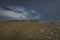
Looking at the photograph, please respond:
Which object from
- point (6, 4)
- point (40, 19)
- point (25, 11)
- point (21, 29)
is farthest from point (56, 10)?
point (6, 4)

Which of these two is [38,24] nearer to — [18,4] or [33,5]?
[33,5]

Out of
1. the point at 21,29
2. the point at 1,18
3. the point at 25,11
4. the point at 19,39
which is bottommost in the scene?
the point at 19,39

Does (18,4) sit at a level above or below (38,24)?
above

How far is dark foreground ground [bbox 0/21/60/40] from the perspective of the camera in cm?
145

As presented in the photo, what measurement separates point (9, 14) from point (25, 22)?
22cm

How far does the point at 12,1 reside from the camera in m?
1.50

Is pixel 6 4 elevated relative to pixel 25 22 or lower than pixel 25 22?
elevated

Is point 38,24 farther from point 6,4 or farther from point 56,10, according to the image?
point 6,4

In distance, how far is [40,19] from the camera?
1505 mm

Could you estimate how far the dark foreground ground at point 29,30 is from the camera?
4.75 ft

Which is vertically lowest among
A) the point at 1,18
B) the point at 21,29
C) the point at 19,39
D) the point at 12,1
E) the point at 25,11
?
the point at 19,39

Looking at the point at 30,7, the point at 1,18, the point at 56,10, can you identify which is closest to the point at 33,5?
the point at 30,7

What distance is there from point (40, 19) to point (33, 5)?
0.66 ft

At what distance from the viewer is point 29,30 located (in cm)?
147
